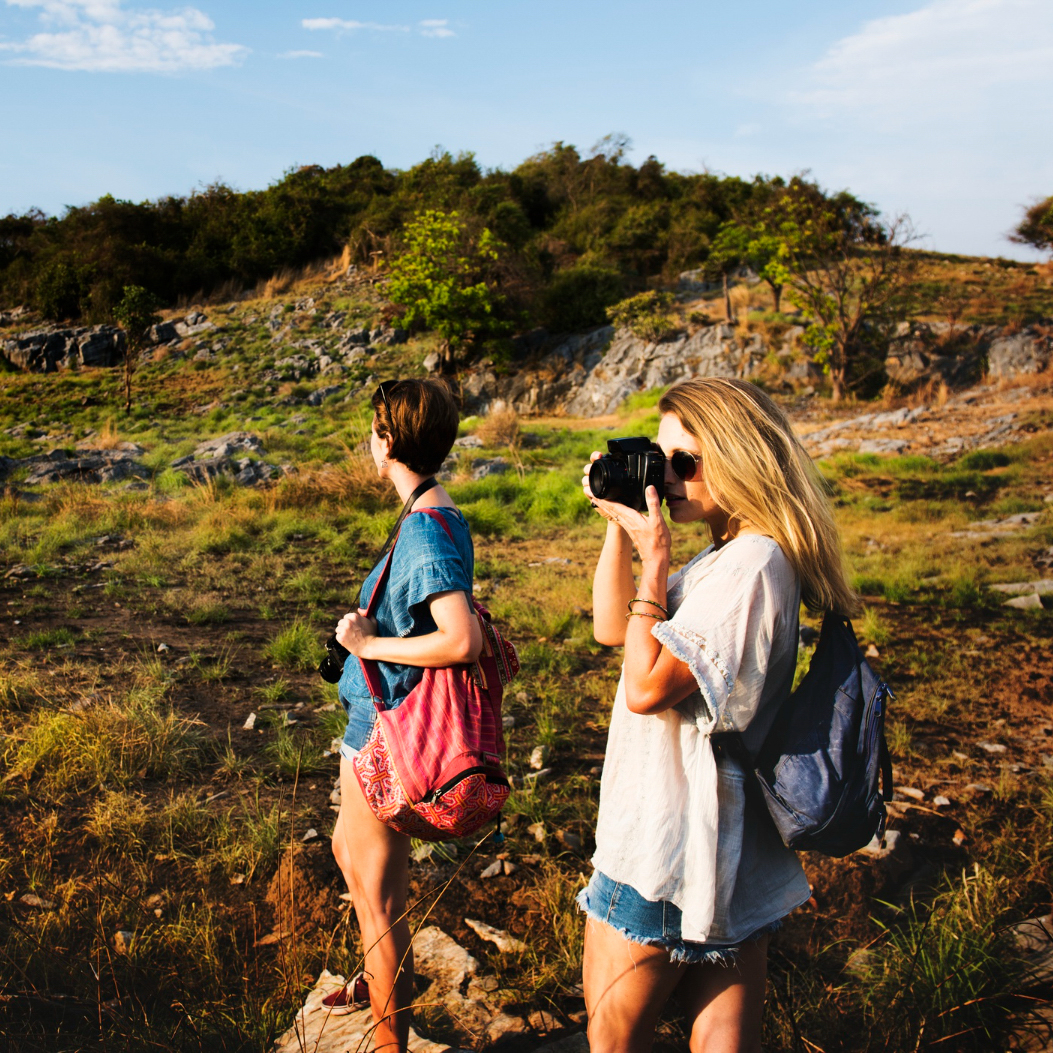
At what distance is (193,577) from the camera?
635 cm

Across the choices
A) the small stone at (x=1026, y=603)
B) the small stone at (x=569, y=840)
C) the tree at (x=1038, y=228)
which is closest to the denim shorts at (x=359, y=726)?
the small stone at (x=569, y=840)

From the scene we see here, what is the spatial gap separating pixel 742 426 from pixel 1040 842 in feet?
8.58

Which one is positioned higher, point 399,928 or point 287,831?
point 399,928

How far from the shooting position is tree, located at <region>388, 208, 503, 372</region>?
969 inches

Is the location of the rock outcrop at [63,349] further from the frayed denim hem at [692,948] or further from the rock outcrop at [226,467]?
the frayed denim hem at [692,948]

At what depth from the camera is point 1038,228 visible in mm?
25906

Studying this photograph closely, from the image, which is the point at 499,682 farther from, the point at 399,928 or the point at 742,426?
the point at 742,426

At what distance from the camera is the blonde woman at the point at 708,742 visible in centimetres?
124

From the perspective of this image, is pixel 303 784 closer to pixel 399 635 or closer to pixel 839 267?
pixel 399 635

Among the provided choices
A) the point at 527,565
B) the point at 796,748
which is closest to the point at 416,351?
the point at 527,565

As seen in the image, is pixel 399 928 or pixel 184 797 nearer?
pixel 399 928

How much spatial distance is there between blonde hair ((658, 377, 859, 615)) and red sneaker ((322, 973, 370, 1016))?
1702 mm

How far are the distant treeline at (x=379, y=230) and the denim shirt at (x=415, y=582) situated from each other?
2618cm

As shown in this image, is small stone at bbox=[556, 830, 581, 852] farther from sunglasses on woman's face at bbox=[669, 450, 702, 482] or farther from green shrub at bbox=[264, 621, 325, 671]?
green shrub at bbox=[264, 621, 325, 671]
